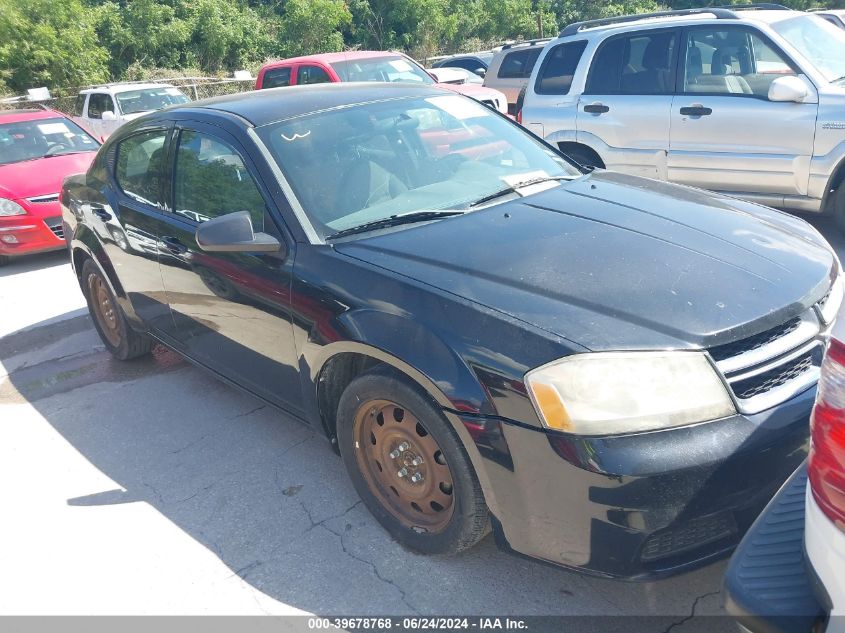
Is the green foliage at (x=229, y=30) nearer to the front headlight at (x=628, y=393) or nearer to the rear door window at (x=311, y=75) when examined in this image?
the rear door window at (x=311, y=75)

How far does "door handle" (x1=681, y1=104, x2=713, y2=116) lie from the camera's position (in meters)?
6.55

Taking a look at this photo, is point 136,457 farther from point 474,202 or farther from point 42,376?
point 474,202

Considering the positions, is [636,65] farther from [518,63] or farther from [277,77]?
[518,63]

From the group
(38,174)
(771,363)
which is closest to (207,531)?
(771,363)

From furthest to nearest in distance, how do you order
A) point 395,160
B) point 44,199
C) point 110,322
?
point 44,199, point 110,322, point 395,160

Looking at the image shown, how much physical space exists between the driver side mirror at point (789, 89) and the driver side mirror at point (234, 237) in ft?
14.8

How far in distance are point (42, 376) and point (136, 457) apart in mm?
1776

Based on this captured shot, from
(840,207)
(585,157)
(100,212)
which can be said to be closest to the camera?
(100,212)

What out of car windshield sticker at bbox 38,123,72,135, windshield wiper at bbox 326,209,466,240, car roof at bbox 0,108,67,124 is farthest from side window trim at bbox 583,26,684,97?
car roof at bbox 0,108,67,124

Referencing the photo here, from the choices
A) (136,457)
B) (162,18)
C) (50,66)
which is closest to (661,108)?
(136,457)

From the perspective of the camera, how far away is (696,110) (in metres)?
6.61

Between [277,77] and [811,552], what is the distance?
11356 mm

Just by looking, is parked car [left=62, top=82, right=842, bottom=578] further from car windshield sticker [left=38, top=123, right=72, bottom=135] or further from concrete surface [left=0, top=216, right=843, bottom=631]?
car windshield sticker [left=38, top=123, right=72, bottom=135]

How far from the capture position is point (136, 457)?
13.5 feet
